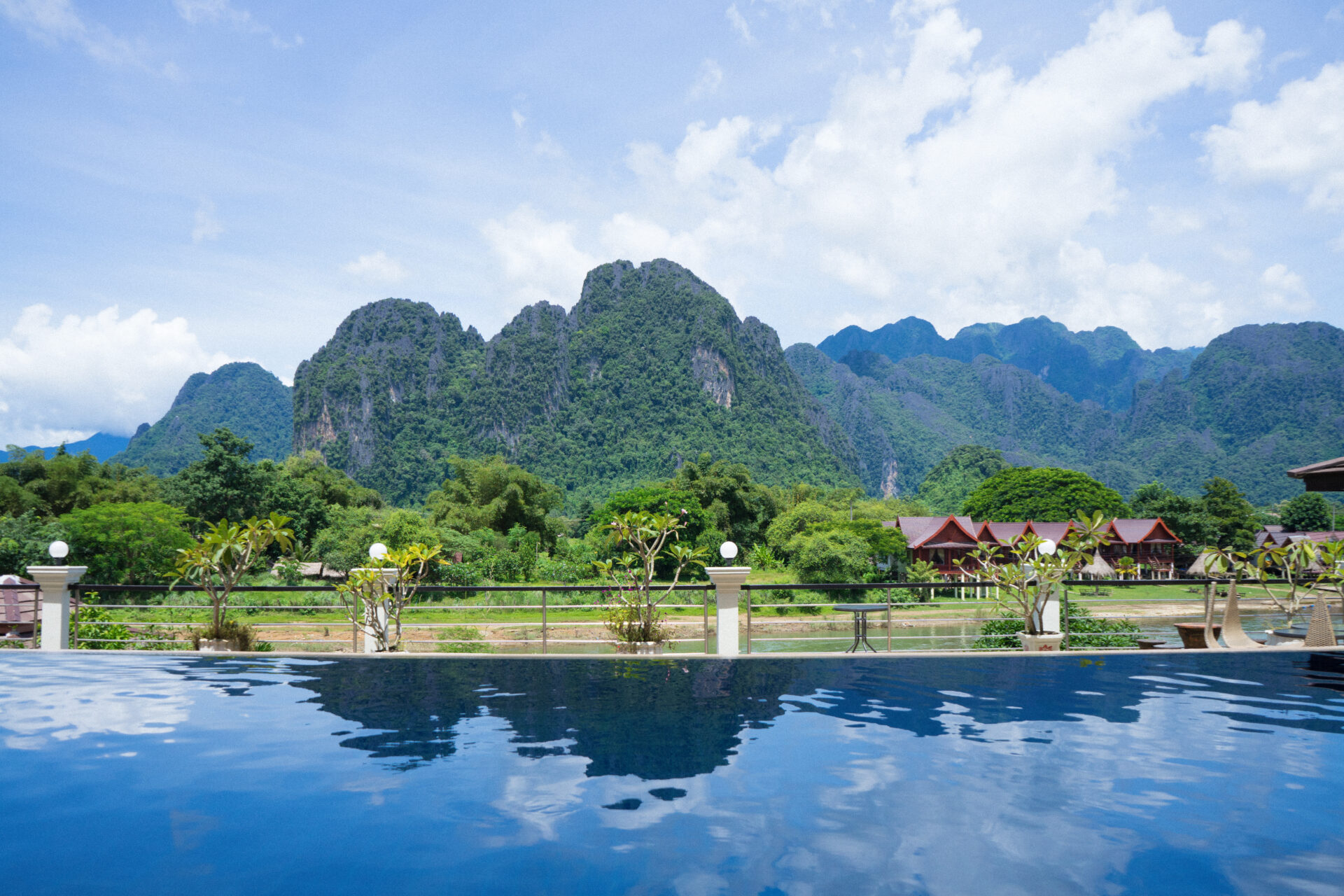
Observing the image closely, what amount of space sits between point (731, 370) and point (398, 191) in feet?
288

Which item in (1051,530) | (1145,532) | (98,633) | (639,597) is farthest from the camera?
(1051,530)

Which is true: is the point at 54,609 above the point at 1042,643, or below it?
above

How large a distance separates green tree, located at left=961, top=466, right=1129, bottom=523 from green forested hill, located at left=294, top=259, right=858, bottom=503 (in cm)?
3433

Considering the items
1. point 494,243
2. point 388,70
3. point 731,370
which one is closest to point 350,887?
point 388,70

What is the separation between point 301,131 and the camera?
16.2m

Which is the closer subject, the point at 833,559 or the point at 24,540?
the point at 24,540

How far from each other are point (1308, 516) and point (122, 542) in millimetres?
72140

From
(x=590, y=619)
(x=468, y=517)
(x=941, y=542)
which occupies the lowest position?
(x=590, y=619)

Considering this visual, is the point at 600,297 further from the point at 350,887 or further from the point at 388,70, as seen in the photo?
the point at 350,887

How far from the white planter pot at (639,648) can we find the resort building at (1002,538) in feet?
111

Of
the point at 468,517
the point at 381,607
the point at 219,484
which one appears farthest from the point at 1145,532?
the point at 219,484

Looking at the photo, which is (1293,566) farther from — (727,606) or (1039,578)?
(727,606)

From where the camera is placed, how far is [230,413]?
133375 millimetres

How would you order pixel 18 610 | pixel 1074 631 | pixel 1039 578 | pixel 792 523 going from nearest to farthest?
pixel 1039 578
pixel 1074 631
pixel 18 610
pixel 792 523
